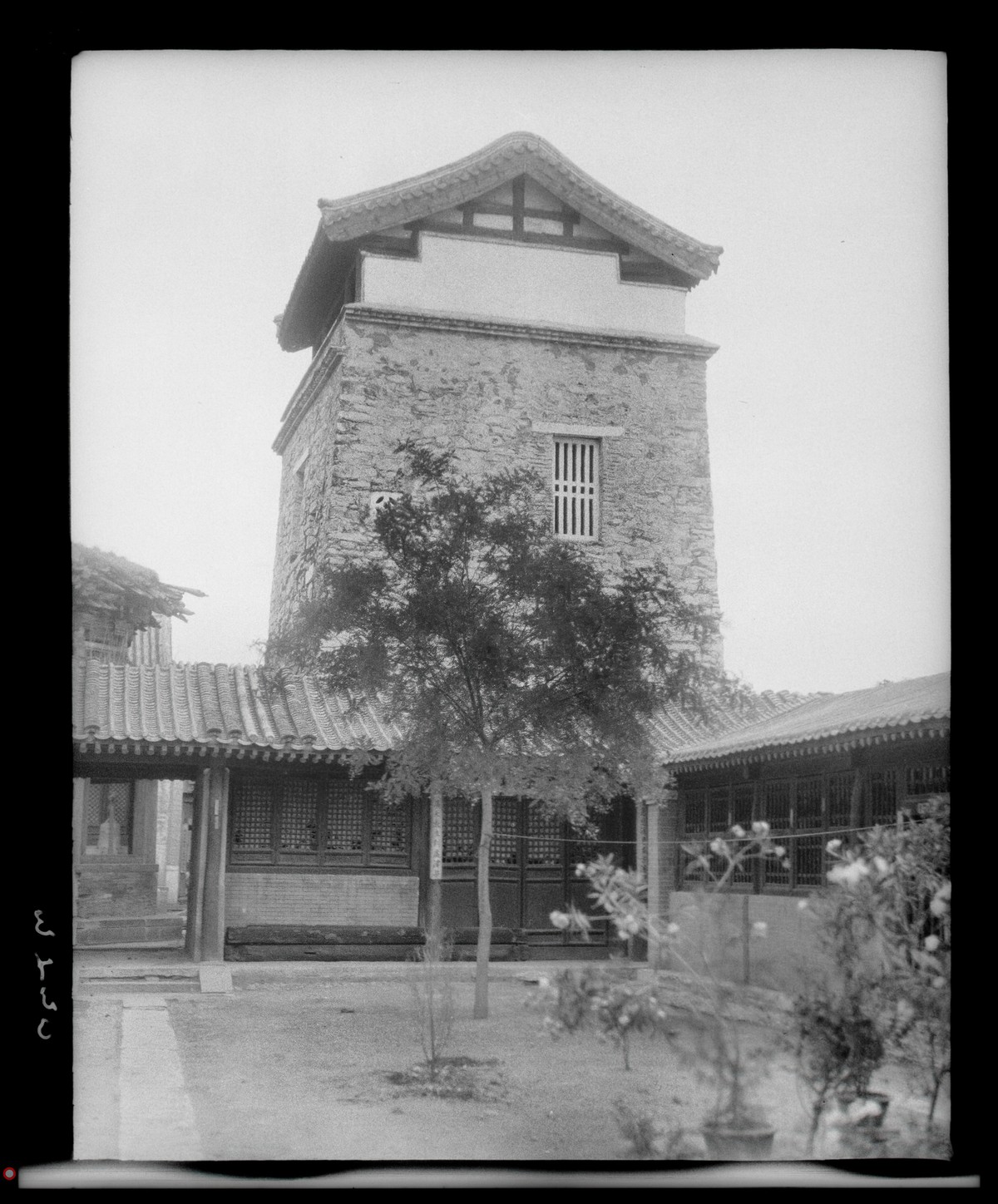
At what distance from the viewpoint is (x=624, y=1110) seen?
17.5ft

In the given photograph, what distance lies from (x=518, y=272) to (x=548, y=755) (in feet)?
10.7

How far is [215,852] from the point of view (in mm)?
11711

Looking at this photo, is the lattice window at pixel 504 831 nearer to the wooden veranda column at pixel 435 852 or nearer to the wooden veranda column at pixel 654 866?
the wooden veranda column at pixel 435 852

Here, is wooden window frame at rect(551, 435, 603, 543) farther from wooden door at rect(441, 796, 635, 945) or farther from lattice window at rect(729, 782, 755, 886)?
wooden door at rect(441, 796, 635, 945)

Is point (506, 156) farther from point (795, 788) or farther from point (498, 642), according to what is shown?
point (795, 788)

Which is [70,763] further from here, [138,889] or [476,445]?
[138,889]

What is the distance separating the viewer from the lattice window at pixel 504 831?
40.5ft

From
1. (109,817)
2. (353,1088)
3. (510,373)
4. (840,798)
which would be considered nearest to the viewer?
(353,1088)

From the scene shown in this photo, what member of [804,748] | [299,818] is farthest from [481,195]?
[299,818]

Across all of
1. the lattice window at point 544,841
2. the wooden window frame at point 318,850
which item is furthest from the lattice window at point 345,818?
the lattice window at point 544,841

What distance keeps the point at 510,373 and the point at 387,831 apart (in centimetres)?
508

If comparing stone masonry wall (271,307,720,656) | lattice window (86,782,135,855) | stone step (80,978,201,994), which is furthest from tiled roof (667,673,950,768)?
lattice window (86,782,135,855)

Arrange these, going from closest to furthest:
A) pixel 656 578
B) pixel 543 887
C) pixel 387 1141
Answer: pixel 387 1141, pixel 656 578, pixel 543 887
